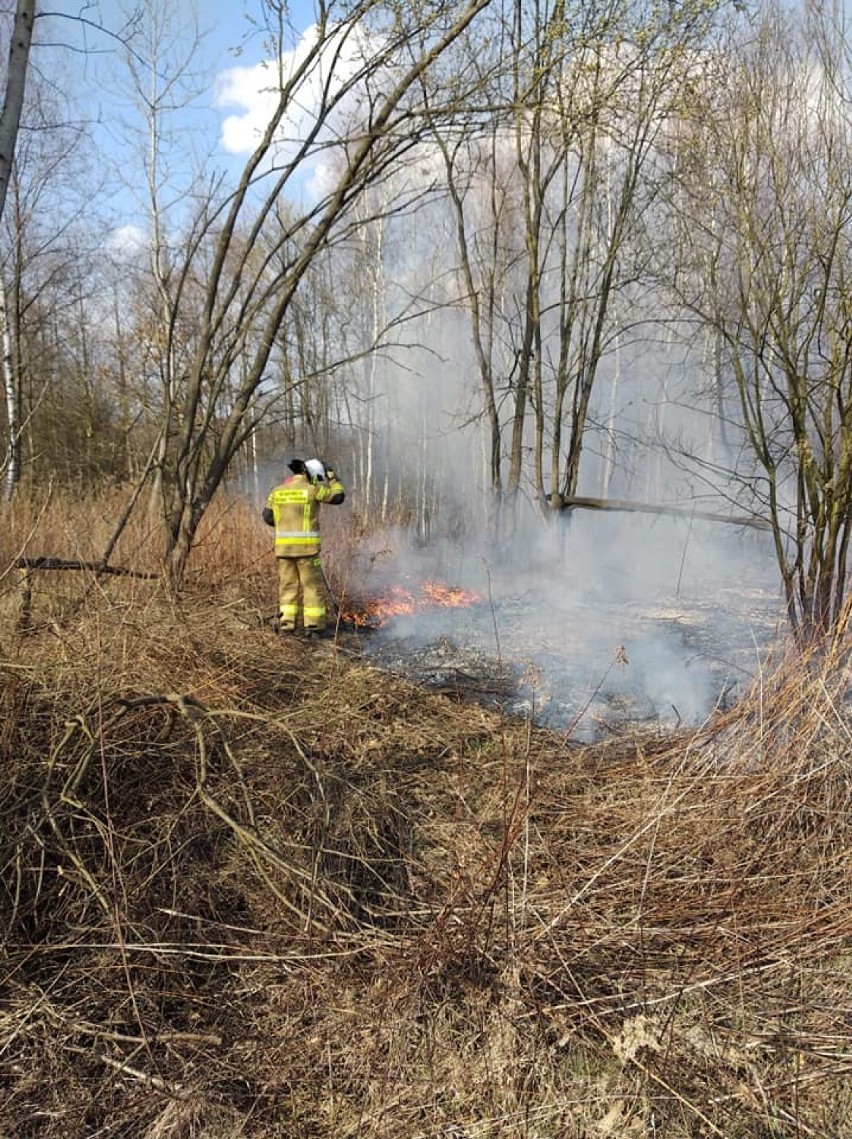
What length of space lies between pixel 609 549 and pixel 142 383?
43.8 ft

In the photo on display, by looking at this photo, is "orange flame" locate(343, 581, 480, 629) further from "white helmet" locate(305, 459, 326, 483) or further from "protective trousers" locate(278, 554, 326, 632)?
"white helmet" locate(305, 459, 326, 483)

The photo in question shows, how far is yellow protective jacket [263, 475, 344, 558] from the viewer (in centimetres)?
656

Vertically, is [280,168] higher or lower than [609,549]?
higher

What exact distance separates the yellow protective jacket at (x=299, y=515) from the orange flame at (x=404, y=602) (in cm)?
122

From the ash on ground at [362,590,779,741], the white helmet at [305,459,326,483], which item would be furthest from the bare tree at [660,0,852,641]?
the white helmet at [305,459,326,483]

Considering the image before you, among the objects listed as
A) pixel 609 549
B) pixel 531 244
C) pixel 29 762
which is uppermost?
pixel 531 244

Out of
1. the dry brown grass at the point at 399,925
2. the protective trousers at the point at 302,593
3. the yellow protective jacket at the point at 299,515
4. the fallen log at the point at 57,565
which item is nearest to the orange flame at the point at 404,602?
the protective trousers at the point at 302,593

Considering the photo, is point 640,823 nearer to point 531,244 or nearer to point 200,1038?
point 200,1038

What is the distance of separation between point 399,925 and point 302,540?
4.51 metres

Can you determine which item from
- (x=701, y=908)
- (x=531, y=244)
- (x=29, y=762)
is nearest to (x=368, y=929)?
(x=701, y=908)

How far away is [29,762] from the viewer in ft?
8.69

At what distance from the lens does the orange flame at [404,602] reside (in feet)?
25.1

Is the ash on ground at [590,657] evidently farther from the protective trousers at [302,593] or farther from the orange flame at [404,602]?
the protective trousers at [302,593]

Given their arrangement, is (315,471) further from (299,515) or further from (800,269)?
(800,269)
